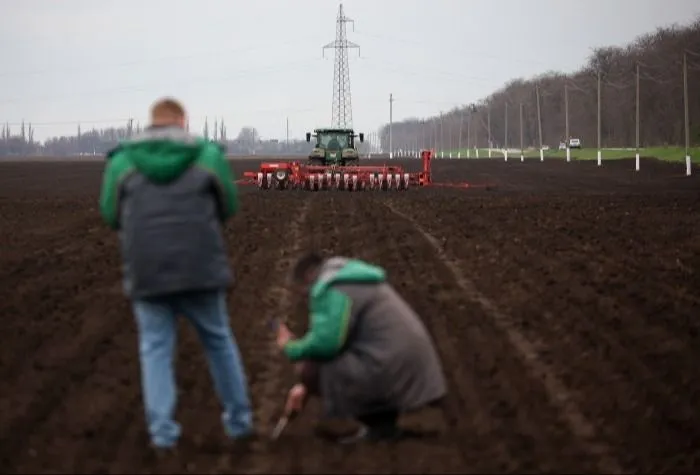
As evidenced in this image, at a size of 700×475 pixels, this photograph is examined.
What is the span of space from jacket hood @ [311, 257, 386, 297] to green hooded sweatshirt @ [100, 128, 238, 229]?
2.17 ft

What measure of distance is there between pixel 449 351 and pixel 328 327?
3261mm

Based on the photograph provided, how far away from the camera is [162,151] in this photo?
616 cm

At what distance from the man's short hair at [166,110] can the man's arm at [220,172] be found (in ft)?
0.80

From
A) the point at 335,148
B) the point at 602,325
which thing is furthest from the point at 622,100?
the point at 602,325

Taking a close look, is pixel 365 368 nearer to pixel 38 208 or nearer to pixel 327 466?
pixel 327 466

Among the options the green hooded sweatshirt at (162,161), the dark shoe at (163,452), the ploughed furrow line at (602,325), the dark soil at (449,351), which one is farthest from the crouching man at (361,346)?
the ploughed furrow line at (602,325)

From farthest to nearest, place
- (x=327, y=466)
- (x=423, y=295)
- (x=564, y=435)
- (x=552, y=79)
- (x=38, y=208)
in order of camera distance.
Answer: (x=552, y=79)
(x=38, y=208)
(x=423, y=295)
(x=564, y=435)
(x=327, y=466)

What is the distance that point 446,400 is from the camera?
25.8 feet

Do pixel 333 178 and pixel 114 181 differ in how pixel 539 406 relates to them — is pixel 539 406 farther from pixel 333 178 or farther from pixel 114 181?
pixel 333 178

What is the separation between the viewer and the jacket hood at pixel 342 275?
20.9 feet

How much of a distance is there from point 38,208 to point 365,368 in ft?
74.2

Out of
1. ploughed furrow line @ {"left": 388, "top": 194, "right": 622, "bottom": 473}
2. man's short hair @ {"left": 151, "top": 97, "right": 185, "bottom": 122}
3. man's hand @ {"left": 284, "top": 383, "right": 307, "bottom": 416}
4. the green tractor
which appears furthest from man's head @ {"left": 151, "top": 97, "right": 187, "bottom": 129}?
the green tractor

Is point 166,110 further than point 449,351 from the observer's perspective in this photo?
No

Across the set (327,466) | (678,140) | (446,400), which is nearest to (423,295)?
(446,400)
